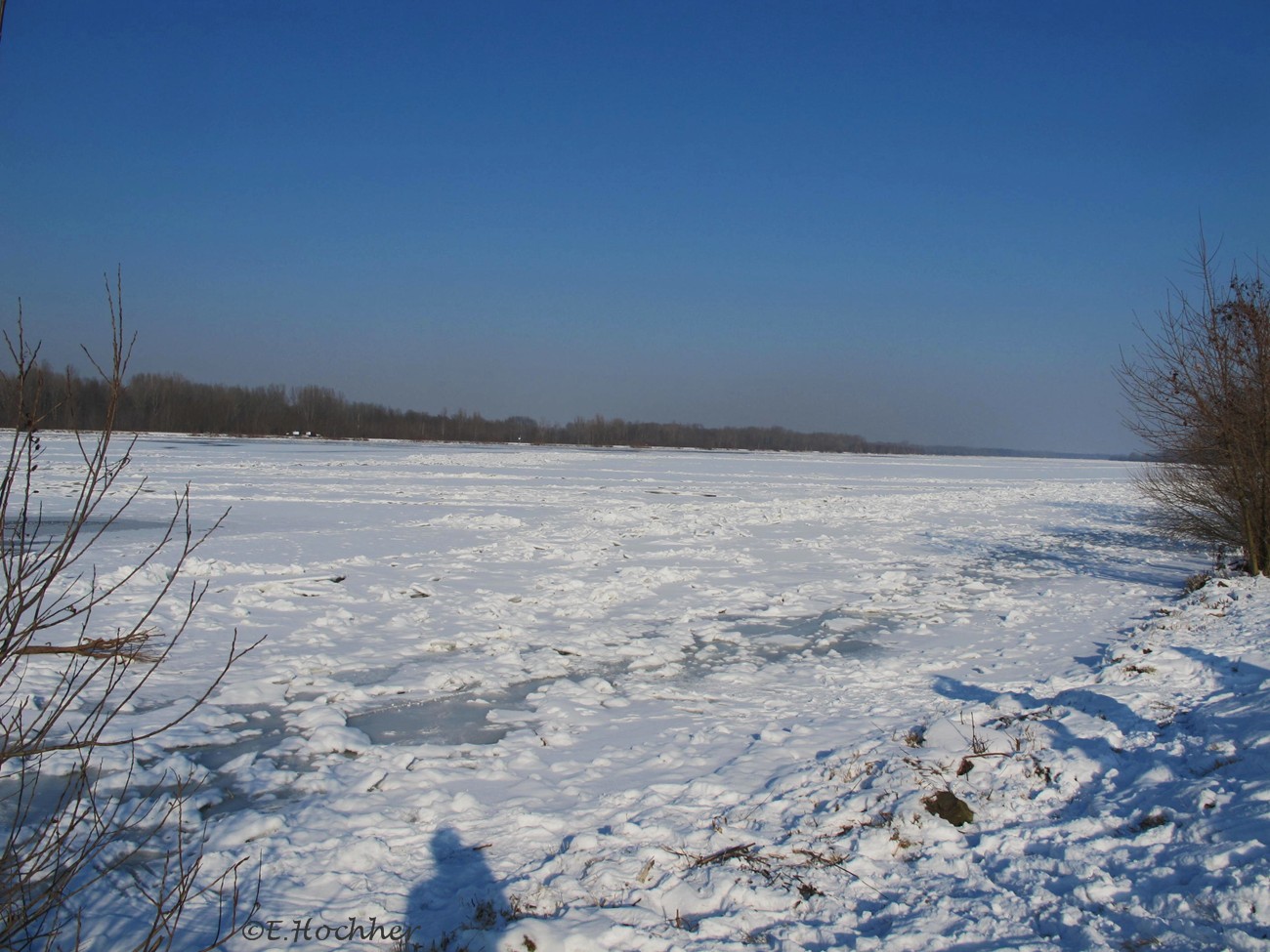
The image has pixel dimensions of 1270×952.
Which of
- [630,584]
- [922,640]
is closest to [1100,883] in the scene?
[922,640]

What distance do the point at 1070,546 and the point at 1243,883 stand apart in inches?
577

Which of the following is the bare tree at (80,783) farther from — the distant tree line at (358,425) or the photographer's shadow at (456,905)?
the distant tree line at (358,425)

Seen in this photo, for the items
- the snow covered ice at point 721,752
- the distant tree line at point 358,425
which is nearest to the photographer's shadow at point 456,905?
the snow covered ice at point 721,752

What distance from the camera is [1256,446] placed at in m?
10.7

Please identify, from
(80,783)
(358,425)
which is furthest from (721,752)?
(358,425)

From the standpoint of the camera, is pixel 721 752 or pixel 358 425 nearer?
pixel 721 752

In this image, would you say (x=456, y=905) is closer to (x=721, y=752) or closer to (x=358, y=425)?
(x=721, y=752)

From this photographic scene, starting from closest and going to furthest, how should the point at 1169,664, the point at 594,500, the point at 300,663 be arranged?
the point at 1169,664 → the point at 300,663 → the point at 594,500

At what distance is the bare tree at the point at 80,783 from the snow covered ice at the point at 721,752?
25cm

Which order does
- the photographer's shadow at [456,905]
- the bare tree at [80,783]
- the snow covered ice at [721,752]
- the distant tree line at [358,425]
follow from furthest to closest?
1. the distant tree line at [358,425]
2. the snow covered ice at [721,752]
3. the photographer's shadow at [456,905]
4. the bare tree at [80,783]

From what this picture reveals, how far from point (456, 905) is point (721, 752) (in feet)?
7.46

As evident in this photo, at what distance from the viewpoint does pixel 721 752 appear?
17.4 ft

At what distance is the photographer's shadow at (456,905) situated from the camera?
3.27 meters

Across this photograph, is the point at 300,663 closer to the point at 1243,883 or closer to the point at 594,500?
the point at 1243,883
